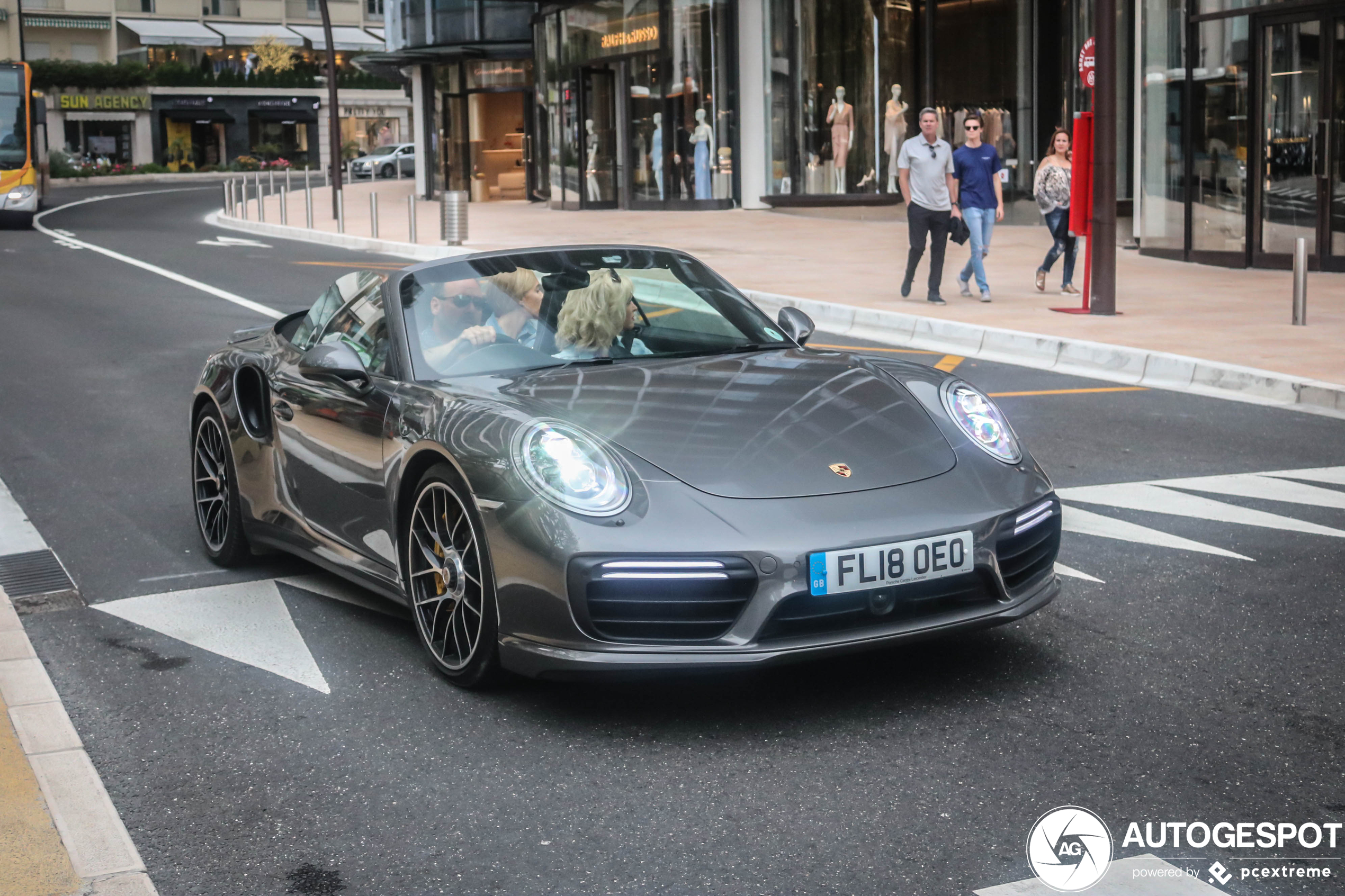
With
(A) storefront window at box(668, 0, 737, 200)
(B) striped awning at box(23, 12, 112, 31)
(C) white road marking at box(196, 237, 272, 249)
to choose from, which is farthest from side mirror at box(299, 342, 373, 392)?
(B) striped awning at box(23, 12, 112, 31)

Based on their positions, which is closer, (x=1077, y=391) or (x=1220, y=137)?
(x=1077, y=391)

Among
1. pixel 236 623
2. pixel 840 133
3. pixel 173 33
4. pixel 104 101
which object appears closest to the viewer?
pixel 236 623

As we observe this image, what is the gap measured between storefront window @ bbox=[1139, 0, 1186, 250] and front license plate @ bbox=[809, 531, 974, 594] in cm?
1633

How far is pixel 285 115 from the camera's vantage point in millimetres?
76562

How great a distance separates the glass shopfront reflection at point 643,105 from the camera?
31203mm

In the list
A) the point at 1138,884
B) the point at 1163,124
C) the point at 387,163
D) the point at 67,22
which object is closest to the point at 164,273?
the point at 1163,124

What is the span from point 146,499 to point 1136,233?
53.4ft

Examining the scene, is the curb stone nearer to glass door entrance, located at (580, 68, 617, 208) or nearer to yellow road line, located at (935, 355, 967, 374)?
yellow road line, located at (935, 355, 967, 374)

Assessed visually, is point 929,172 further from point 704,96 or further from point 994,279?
point 704,96

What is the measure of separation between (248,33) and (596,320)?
77357 millimetres

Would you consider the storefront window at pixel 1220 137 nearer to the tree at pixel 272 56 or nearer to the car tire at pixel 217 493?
the car tire at pixel 217 493

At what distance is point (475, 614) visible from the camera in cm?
434

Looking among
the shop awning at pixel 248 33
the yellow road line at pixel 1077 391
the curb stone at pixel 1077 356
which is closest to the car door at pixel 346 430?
the curb stone at pixel 1077 356

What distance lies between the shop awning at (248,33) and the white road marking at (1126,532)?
247 feet
